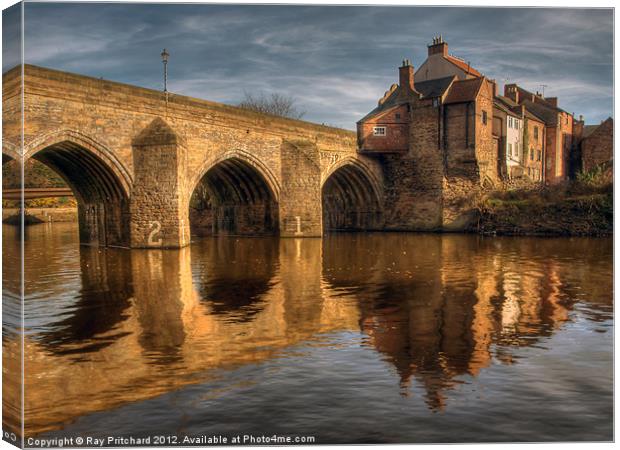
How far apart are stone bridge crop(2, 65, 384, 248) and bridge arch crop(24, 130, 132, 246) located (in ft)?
0.16

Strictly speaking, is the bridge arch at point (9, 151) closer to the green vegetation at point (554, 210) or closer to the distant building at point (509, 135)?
the green vegetation at point (554, 210)

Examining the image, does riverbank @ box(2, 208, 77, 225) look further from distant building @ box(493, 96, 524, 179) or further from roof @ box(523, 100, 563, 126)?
roof @ box(523, 100, 563, 126)

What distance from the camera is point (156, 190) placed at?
23453mm

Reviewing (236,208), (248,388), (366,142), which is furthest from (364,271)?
(366,142)

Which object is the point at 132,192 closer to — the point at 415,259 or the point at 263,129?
the point at 263,129

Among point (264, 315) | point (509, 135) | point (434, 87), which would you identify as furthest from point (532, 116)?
point (264, 315)

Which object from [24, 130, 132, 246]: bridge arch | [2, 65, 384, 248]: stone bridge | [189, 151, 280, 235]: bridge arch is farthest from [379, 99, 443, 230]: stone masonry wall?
[24, 130, 132, 246]: bridge arch

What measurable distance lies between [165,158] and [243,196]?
10883 millimetres


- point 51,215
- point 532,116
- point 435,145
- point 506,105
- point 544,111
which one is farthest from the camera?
point 51,215

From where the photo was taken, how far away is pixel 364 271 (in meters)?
17.0

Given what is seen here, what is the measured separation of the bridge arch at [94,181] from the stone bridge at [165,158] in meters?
0.05

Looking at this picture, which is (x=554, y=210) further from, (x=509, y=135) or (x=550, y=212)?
(x=509, y=135)

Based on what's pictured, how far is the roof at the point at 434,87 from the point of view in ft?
129

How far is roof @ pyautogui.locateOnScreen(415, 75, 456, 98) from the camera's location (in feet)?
129
